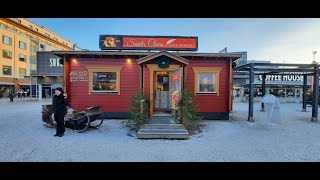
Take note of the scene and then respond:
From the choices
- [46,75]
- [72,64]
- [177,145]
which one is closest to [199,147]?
[177,145]

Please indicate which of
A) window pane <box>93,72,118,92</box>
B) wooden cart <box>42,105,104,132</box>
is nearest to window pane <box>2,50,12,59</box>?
window pane <box>93,72,118,92</box>

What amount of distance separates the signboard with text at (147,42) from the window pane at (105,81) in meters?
2.15

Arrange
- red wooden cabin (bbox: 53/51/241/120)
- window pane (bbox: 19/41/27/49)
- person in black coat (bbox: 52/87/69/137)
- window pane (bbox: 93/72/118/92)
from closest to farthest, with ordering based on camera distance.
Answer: person in black coat (bbox: 52/87/69/137), red wooden cabin (bbox: 53/51/241/120), window pane (bbox: 93/72/118/92), window pane (bbox: 19/41/27/49)

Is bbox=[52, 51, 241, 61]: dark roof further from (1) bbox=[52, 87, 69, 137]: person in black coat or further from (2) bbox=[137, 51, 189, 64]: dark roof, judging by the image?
(1) bbox=[52, 87, 69, 137]: person in black coat

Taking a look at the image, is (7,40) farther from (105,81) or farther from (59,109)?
(59,109)

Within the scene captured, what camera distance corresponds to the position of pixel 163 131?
643 centimetres

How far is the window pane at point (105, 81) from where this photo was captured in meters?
9.76

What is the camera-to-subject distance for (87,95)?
9727 mm

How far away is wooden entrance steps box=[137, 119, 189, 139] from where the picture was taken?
614 cm

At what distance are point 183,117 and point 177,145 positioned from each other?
1851mm

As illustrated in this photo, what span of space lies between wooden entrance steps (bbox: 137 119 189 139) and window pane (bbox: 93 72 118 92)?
388 cm

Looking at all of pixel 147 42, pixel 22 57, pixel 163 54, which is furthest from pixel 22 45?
pixel 163 54

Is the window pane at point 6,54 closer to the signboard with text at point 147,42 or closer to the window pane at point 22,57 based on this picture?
the window pane at point 22,57
